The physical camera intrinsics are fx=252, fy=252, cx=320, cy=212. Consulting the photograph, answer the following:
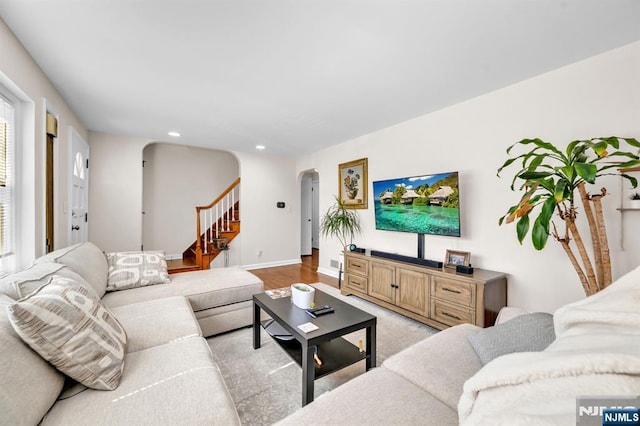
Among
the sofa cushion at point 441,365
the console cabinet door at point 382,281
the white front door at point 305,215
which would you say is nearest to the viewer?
the sofa cushion at point 441,365

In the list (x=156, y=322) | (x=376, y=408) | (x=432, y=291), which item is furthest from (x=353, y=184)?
(x=376, y=408)

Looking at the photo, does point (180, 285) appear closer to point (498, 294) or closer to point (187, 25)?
point (187, 25)

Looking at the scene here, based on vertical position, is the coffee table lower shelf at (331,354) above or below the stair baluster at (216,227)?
below

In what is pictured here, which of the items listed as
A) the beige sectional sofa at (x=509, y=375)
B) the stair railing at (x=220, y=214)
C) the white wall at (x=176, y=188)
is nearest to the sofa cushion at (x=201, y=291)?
the beige sectional sofa at (x=509, y=375)

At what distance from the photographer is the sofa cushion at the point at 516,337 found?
105 centimetres

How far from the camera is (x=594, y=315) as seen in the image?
77 cm

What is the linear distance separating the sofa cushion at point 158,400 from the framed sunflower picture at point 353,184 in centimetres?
320

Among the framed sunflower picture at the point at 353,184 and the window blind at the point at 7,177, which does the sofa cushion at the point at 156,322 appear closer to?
the window blind at the point at 7,177

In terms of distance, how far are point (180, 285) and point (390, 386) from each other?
2137mm

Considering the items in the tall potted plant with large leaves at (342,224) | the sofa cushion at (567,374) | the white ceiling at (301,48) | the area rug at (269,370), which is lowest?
the area rug at (269,370)

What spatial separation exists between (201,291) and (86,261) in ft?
3.00

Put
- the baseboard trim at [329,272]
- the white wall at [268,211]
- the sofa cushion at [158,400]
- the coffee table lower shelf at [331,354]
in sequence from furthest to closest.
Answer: the white wall at [268,211]
the baseboard trim at [329,272]
the coffee table lower shelf at [331,354]
the sofa cushion at [158,400]

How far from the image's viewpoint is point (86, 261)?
80.7 inches

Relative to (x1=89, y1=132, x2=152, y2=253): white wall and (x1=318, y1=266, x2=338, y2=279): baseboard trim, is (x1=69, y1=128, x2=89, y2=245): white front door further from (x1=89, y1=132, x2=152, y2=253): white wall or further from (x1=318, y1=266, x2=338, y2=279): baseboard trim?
(x1=318, y1=266, x2=338, y2=279): baseboard trim
